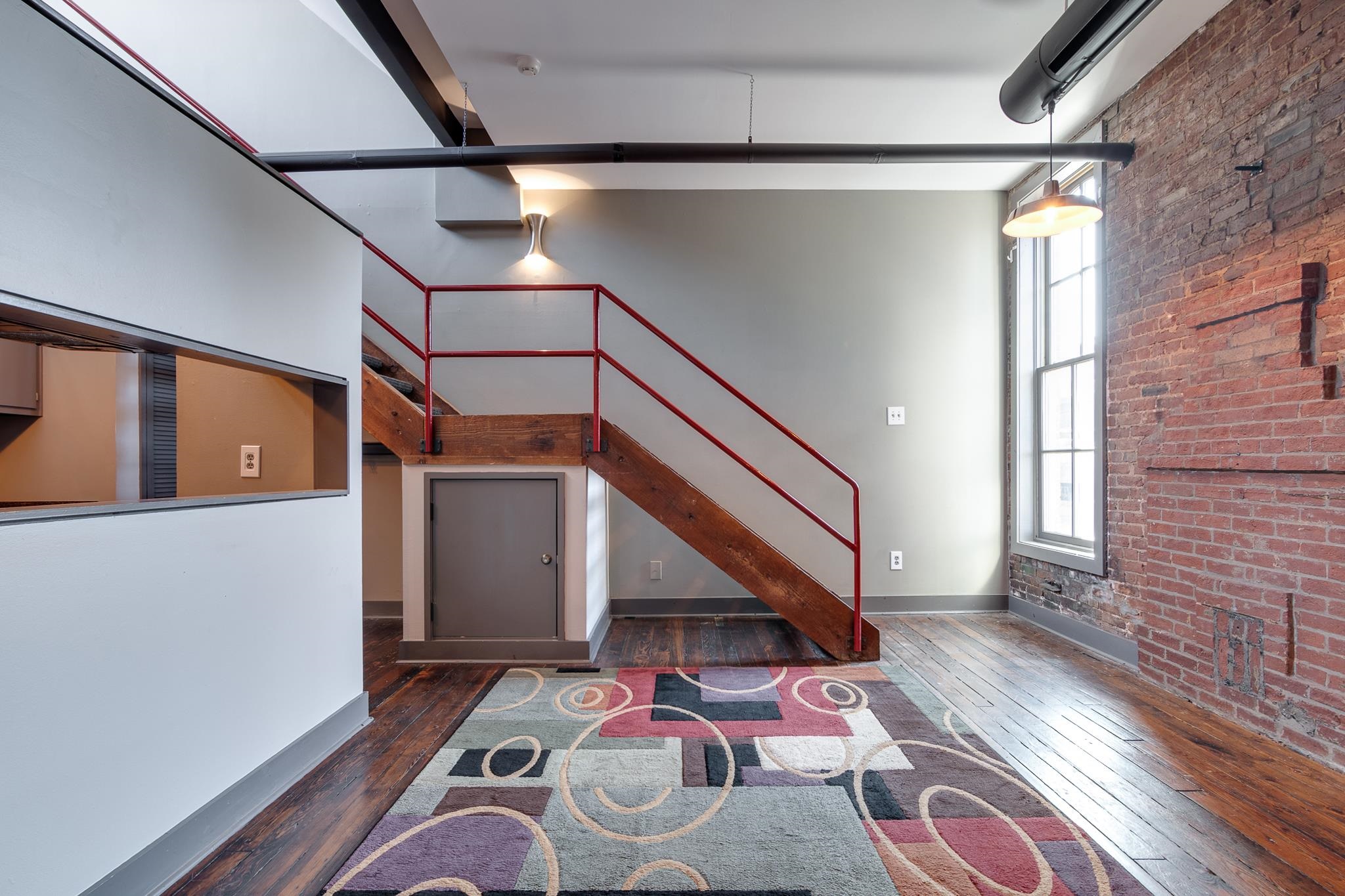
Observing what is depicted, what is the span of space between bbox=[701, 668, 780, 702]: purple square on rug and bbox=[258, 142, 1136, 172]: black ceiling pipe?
297 cm

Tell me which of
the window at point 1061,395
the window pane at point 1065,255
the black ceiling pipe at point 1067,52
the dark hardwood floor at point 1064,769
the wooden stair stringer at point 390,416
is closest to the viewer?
the dark hardwood floor at point 1064,769

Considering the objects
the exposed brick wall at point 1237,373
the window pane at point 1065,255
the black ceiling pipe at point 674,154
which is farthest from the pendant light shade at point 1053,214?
the window pane at point 1065,255

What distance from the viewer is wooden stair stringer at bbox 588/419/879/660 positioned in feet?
10.8

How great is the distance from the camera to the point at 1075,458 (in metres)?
3.83

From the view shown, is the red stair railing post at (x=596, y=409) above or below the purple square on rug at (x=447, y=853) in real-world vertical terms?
above

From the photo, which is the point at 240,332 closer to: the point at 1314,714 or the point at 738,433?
the point at 738,433

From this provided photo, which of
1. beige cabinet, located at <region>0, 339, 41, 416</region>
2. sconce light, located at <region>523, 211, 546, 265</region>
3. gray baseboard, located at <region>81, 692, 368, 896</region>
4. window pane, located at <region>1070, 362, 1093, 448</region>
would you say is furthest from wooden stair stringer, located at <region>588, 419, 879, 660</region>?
beige cabinet, located at <region>0, 339, 41, 416</region>

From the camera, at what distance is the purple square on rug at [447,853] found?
1560 millimetres

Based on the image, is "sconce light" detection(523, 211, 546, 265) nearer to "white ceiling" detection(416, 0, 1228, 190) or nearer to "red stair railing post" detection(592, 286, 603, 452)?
"white ceiling" detection(416, 0, 1228, 190)

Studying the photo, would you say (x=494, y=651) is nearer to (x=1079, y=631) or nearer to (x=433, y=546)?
(x=433, y=546)

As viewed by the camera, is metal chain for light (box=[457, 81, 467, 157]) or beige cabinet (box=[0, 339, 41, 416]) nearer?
beige cabinet (box=[0, 339, 41, 416])

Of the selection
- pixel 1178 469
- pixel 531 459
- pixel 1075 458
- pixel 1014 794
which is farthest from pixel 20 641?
pixel 1075 458

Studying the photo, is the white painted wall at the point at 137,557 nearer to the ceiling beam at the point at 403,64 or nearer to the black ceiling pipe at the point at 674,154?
the ceiling beam at the point at 403,64

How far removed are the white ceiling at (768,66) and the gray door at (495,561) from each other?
223 centimetres
